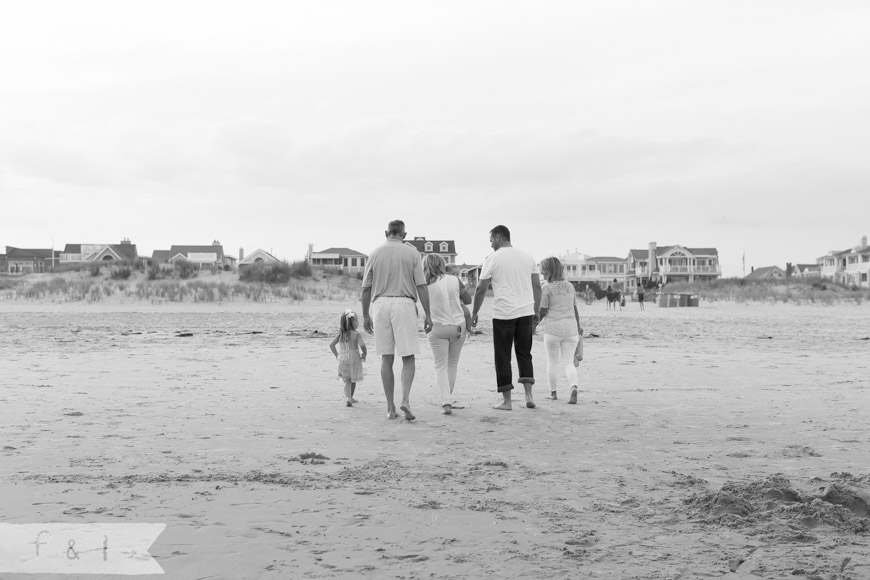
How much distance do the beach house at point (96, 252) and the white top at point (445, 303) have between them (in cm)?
10327

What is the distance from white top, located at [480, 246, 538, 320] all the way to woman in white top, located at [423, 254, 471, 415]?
0.40 m

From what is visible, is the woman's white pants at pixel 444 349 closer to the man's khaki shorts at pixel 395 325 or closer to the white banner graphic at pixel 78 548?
the man's khaki shorts at pixel 395 325

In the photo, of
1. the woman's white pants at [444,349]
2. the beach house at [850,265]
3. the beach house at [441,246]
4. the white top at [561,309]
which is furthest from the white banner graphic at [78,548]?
the beach house at [441,246]

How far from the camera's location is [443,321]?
872 centimetres

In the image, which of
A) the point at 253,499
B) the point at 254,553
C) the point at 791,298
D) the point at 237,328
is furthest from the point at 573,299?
the point at 791,298

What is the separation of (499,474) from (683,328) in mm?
20521

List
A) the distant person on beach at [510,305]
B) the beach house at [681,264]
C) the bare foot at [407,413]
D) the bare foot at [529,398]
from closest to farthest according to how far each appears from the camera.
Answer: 1. the bare foot at [407,413]
2. the distant person on beach at [510,305]
3. the bare foot at [529,398]
4. the beach house at [681,264]

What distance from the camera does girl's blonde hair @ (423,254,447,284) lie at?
29.1 feet

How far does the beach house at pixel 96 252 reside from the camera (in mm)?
108050

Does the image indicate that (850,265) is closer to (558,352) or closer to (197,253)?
(197,253)

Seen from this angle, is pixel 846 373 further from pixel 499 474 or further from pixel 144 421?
pixel 144 421

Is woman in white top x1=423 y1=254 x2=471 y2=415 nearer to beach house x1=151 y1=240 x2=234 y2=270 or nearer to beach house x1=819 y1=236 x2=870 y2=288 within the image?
beach house x1=819 y1=236 x2=870 y2=288

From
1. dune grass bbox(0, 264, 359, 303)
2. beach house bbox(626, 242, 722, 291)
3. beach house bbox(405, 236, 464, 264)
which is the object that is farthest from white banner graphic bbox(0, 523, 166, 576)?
beach house bbox(626, 242, 722, 291)

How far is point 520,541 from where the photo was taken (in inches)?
166
